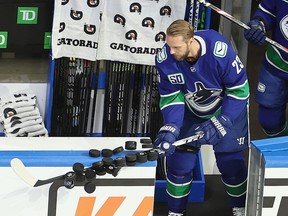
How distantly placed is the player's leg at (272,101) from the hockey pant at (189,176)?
0.72 metres

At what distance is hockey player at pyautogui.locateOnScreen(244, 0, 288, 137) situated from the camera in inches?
242

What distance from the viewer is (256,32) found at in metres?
6.11

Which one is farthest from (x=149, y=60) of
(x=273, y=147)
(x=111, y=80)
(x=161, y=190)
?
(x=273, y=147)

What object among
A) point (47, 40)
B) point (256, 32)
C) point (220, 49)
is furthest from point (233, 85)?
point (47, 40)

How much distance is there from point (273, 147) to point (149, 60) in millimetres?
2199

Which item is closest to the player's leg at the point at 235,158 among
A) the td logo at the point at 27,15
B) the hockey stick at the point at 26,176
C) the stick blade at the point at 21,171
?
the hockey stick at the point at 26,176

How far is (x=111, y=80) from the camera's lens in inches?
272

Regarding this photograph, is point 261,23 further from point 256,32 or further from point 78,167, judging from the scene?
point 78,167

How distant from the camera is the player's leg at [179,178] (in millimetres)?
5848

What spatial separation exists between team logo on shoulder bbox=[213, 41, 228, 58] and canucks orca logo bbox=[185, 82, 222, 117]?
0.75ft

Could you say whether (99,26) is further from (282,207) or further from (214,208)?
(282,207)

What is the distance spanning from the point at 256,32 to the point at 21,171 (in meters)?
2.13

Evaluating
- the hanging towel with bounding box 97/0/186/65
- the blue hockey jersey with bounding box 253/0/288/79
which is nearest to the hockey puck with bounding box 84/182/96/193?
the blue hockey jersey with bounding box 253/0/288/79

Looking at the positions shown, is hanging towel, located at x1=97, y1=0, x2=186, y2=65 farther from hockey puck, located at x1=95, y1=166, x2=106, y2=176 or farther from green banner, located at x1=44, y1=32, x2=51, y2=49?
hockey puck, located at x1=95, y1=166, x2=106, y2=176
